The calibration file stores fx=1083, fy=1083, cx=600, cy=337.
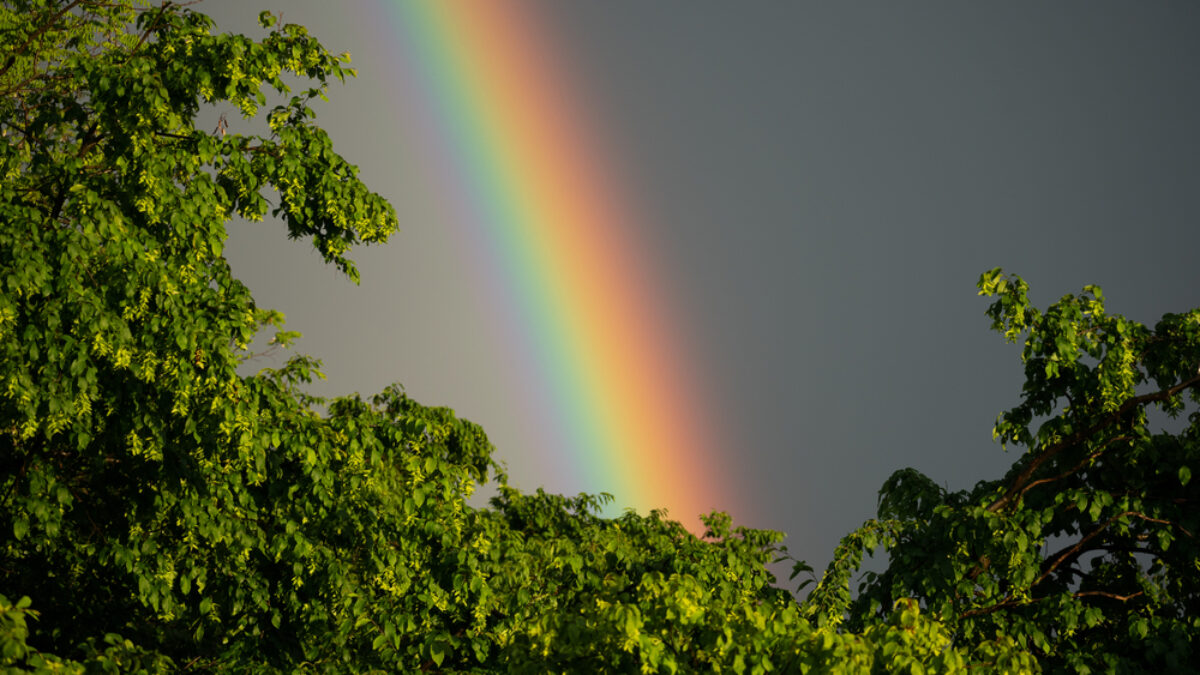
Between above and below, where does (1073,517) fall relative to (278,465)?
above

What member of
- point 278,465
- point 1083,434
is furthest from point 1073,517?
point 278,465

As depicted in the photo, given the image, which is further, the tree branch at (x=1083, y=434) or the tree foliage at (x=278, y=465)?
the tree branch at (x=1083, y=434)

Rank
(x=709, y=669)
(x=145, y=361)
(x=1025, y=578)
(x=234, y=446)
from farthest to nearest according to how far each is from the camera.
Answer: (x=1025, y=578)
(x=234, y=446)
(x=145, y=361)
(x=709, y=669)

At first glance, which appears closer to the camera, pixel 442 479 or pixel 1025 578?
pixel 1025 578

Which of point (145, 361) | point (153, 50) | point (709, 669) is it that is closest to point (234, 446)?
point (145, 361)

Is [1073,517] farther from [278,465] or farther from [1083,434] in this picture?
[278,465]

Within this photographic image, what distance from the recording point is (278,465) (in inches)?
374

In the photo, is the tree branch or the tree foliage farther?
the tree branch

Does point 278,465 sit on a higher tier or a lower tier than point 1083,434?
lower

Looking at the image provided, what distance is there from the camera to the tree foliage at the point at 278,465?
836 centimetres

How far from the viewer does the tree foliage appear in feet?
27.4

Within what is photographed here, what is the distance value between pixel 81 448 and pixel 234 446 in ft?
3.85

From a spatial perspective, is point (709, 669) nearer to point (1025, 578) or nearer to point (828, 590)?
point (828, 590)

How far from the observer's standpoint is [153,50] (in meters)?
Result: 9.56
